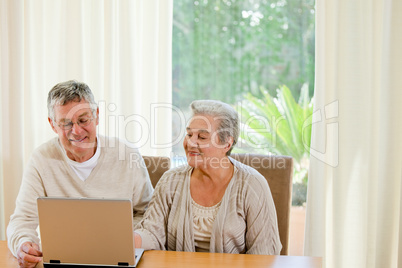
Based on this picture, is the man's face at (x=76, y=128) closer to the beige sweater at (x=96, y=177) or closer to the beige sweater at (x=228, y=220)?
the beige sweater at (x=96, y=177)

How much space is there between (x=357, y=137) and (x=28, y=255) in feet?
6.36

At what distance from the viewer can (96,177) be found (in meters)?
2.18

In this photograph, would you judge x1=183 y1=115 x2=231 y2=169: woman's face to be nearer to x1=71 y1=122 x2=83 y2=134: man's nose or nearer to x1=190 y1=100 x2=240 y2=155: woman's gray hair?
x1=190 y1=100 x2=240 y2=155: woman's gray hair

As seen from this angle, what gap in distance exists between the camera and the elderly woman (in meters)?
1.94

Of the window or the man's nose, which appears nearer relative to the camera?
the man's nose

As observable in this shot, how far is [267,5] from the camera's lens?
305 cm

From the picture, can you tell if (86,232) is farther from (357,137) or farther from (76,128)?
(357,137)

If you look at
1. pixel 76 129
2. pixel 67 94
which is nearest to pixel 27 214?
pixel 76 129

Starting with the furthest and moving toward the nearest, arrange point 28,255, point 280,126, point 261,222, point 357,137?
point 280,126 → point 357,137 → point 261,222 → point 28,255

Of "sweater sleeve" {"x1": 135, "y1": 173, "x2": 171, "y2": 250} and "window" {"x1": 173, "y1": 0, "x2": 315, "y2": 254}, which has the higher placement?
"window" {"x1": 173, "y1": 0, "x2": 315, "y2": 254}

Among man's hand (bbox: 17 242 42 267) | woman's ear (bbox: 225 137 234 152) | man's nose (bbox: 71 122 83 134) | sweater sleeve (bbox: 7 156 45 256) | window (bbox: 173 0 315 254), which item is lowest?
man's hand (bbox: 17 242 42 267)

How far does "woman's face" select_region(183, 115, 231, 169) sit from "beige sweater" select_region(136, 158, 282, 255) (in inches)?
4.2

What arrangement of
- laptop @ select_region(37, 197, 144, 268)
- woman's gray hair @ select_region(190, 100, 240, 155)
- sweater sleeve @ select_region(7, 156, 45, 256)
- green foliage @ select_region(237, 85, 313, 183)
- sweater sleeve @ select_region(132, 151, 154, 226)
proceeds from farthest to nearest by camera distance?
green foliage @ select_region(237, 85, 313, 183)
sweater sleeve @ select_region(132, 151, 154, 226)
woman's gray hair @ select_region(190, 100, 240, 155)
sweater sleeve @ select_region(7, 156, 45, 256)
laptop @ select_region(37, 197, 144, 268)

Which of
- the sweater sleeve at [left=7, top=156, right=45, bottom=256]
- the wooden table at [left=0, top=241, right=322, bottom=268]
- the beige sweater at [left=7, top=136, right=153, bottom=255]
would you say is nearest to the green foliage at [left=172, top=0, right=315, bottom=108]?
the beige sweater at [left=7, top=136, right=153, bottom=255]
